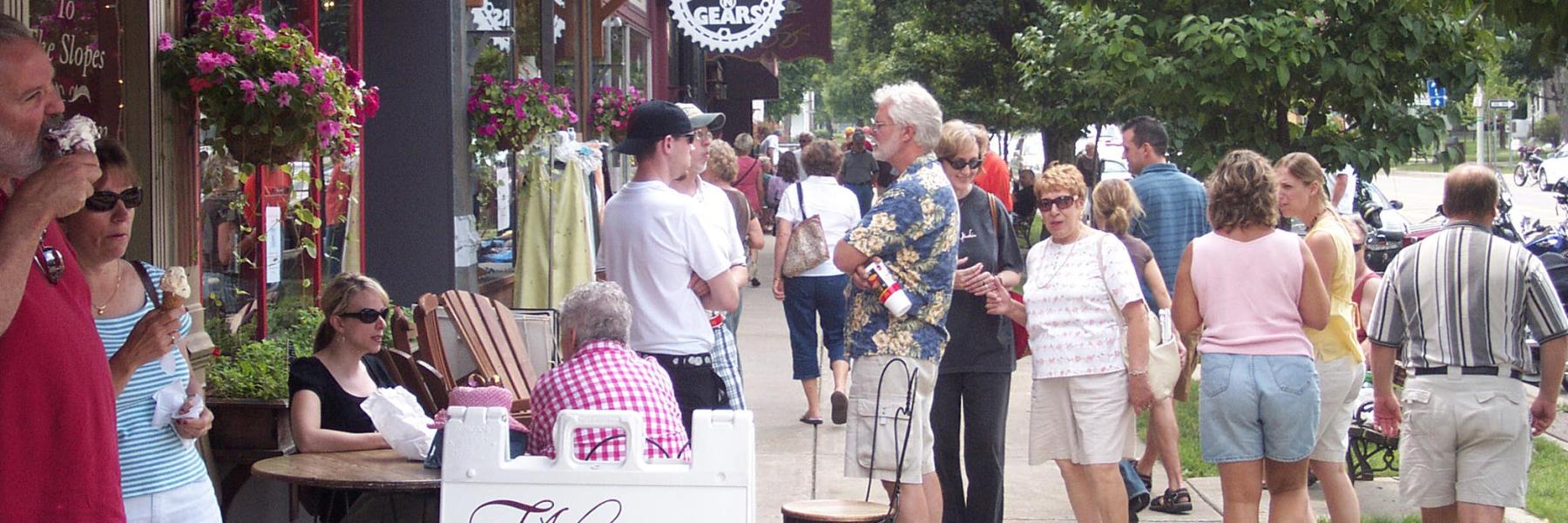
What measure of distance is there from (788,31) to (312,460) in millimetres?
12939

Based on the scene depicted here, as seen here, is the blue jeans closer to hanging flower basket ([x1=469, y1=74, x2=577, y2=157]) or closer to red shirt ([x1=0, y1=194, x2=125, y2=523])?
hanging flower basket ([x1=469, y1=74, x2=577, y2=157])

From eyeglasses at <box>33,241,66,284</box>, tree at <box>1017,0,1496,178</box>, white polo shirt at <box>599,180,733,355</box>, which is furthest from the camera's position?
tree at <box>1017,0,1496,178</box>

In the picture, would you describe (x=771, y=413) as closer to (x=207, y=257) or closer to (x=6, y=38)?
(x=207, y=257)

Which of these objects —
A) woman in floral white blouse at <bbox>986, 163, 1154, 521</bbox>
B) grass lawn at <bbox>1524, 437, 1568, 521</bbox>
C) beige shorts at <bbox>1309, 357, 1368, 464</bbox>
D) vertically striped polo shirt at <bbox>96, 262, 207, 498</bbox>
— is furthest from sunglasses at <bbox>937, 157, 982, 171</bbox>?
vertically striped polo shirt at <bbox>96, 262, 207, 498</bbox>

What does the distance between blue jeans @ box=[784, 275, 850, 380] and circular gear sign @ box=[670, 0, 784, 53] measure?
4.51 metres

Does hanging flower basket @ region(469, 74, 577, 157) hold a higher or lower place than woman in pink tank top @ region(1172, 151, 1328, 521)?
higher

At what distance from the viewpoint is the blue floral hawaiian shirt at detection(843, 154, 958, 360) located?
5.32 metres

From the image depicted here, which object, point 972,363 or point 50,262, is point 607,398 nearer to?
point 50,262

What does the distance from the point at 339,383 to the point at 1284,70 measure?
17.9 ft

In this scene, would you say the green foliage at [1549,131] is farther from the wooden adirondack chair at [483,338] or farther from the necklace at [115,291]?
the necklace at [115,291]

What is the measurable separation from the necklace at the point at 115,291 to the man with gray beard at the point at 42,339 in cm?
67

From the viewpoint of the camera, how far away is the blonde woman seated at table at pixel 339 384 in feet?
15.5

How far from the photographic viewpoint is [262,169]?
5.77 meters

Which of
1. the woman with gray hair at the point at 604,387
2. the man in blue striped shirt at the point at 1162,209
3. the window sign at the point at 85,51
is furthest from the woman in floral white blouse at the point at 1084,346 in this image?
the window sign at the point at 85,51
